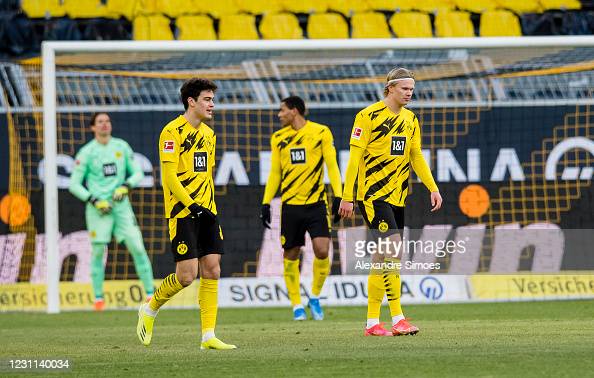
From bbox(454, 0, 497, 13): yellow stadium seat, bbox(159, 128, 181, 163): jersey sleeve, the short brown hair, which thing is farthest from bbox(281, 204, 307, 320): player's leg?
bbox(454, 0, 497, 13): yellow stadium seat

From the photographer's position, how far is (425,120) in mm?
14984

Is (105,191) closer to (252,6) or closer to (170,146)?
(252,6)

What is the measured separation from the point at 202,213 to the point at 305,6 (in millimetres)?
10854

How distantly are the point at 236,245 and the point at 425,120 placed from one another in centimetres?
286

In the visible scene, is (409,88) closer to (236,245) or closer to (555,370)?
(555,370)

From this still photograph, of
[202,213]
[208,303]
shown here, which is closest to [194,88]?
[202,213]

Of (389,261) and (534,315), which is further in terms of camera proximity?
(534,315)

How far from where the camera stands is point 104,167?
13.9m

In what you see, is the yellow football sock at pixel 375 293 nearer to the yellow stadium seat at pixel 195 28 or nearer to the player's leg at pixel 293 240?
the player's leg at pixel 293 240

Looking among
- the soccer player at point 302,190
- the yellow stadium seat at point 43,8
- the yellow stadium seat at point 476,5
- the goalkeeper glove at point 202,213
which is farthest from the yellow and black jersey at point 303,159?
the yellow stadium seat at point 43,8

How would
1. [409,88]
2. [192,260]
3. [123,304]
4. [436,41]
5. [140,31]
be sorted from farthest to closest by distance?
[140,31], [123,304], [436,41], [409,88], [192,260]

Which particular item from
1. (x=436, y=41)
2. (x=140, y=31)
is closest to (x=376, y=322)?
(x=436, y=41)

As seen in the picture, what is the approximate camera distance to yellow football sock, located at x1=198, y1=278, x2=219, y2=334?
27.5 feet

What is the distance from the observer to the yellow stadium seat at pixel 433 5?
60.4ft
